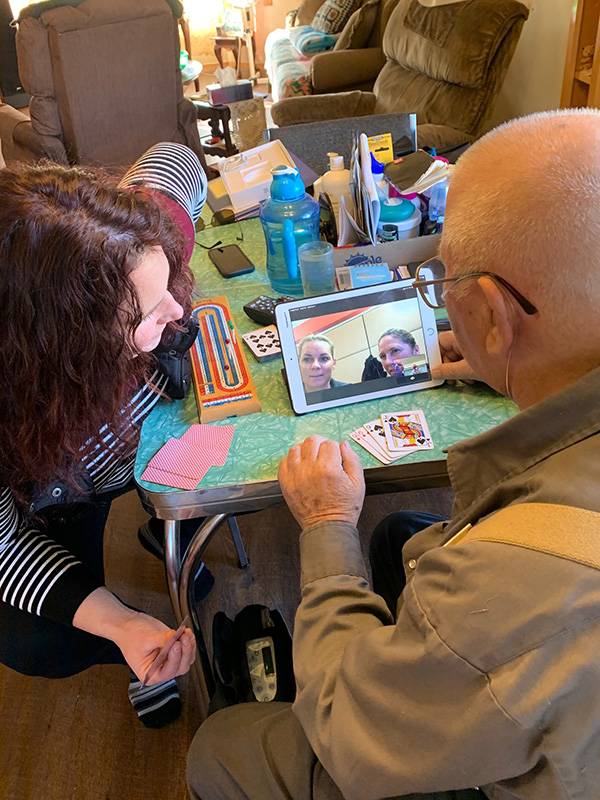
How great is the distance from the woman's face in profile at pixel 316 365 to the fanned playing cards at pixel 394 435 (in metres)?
0.11

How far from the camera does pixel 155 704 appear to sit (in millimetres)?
1416

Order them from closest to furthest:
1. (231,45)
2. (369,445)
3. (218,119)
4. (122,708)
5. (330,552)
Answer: (330,552)
(369,445)
(122,708)
(218,119)
(231,45)

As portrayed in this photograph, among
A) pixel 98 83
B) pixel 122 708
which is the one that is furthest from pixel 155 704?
pixel 98 83

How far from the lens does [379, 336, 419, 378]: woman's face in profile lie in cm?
109

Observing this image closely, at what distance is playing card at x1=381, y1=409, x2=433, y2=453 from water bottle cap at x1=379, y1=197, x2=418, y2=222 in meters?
0.52

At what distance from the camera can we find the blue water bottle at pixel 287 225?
1.36 metres


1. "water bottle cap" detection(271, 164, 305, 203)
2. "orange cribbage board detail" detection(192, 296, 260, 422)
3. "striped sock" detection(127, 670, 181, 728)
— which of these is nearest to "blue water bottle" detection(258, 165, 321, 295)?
"water bottle cap" detection(271, 164, 305, 203)

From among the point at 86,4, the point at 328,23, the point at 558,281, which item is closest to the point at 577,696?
the point at 558,281

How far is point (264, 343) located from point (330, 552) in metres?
0.48

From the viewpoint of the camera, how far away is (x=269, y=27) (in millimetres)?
6688

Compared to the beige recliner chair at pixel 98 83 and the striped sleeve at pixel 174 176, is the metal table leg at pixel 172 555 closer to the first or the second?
the striped sleeve at pixel 174 176

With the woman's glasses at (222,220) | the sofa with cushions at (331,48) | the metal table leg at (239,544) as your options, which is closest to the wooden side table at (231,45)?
the sofa with cushions at (331,48)

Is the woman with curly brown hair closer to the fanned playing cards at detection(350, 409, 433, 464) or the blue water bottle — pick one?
the blue water bottle

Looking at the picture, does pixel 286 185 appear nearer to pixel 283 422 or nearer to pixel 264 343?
pixel 264 343
